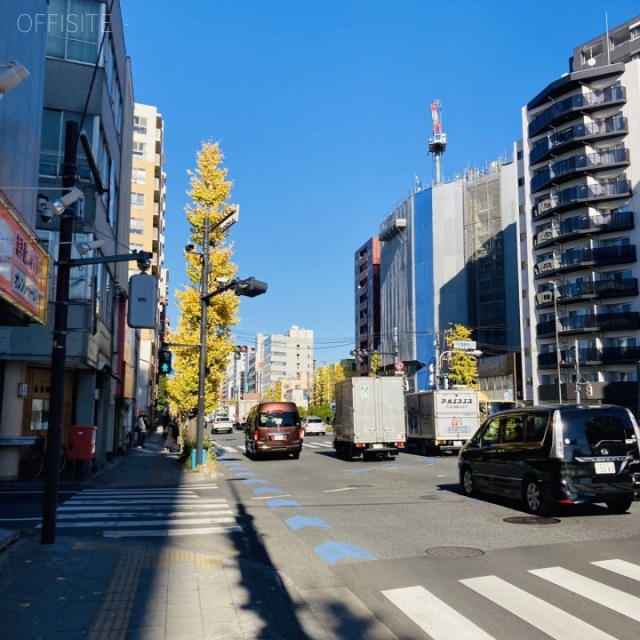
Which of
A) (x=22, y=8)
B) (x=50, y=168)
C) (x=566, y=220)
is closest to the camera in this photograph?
(x=22, y=8)

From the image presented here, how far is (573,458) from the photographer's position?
10703 millimetres

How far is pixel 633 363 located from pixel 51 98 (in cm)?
4771

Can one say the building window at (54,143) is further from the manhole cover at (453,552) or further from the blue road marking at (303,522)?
the manhole cover at (453,552)

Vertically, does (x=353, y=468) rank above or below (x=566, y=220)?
below

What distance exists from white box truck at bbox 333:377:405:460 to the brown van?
2.26 m

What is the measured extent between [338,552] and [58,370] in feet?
14.7

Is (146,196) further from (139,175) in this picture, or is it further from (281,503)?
(281,503)

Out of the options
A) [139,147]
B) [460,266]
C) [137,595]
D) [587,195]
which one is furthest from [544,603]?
[460,266]

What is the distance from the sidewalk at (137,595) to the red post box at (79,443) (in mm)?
8819

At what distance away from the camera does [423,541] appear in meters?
9.16

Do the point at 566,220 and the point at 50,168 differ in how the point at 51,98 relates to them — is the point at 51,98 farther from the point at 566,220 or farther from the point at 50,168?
the point at 566,220

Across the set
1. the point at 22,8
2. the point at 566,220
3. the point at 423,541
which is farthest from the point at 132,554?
the point at 566,220

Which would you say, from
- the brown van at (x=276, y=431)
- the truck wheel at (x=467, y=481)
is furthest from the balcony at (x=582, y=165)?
the truck wheel at (x=467, y=481)

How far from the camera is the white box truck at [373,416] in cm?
2580
